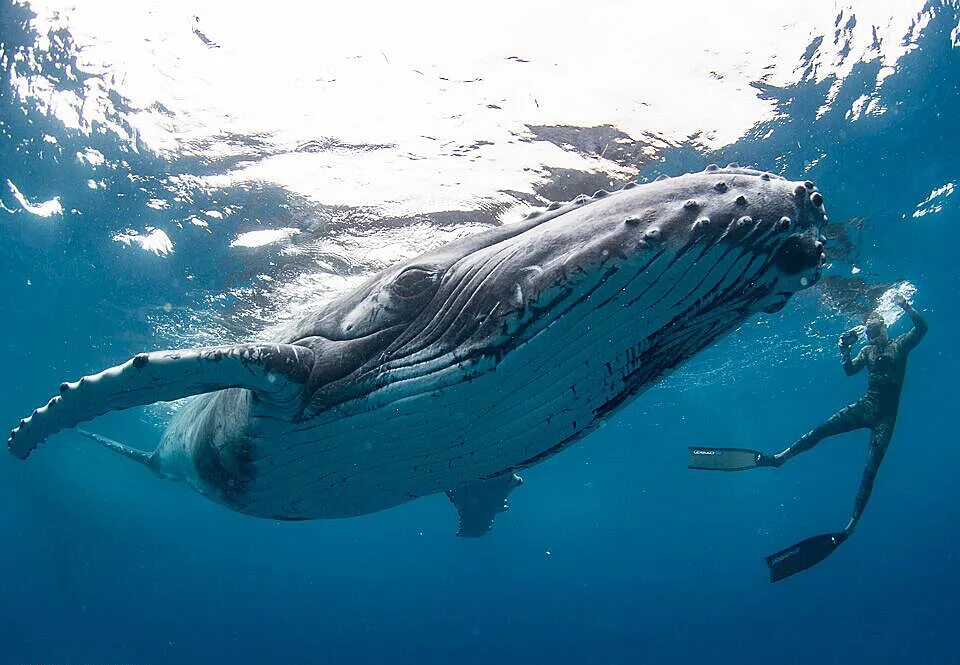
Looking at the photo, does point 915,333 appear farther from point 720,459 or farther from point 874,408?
point 720,459

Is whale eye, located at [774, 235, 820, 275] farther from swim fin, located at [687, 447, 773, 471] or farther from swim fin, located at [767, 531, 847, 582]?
swim fin, located at [767, 531, 847, 582]

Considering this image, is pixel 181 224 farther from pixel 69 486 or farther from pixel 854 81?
pixel 69 486

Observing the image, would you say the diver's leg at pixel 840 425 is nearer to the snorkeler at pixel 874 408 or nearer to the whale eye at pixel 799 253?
the snorkeler at pixel 874 408

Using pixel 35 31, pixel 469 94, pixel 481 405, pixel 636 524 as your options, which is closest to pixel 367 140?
pixel 469 94

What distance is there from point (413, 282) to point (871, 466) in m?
11.7

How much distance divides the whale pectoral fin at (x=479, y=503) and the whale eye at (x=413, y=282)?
25.2ft

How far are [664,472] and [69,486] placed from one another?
5375cm

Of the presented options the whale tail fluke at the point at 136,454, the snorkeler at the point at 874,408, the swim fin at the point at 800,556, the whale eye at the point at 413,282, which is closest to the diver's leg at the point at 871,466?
the snorkeler at the point at 874,408

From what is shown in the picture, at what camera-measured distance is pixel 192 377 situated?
3.15 meters

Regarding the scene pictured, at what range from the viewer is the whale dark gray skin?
239cm

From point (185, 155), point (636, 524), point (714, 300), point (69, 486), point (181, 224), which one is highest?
point (714, 300)

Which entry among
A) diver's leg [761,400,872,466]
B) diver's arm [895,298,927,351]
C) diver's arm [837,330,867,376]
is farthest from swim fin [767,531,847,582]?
diver's arm [837,330,867,376]

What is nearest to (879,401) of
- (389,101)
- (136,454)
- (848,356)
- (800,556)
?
(848,356)

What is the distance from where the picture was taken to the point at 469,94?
336 inches
